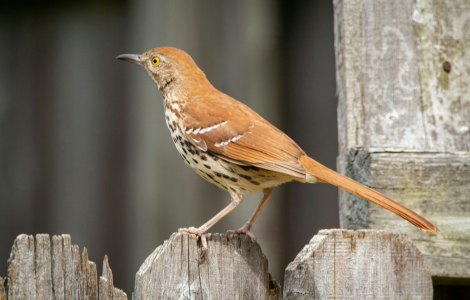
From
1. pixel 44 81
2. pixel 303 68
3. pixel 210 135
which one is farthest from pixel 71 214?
pixel 303 68

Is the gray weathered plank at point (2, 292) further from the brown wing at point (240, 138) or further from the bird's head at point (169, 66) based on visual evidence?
the bird's head at point (169, 66)

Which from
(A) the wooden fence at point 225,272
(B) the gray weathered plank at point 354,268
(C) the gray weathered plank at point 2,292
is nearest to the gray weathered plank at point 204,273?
(A) the wooden fence at point 225,272

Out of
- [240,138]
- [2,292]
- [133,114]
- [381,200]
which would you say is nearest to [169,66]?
[133,114]

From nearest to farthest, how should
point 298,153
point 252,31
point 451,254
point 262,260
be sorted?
point 262,260
point 451,254
point 298,153
point 252,31

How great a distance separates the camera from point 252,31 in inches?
125

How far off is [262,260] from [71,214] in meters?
2.00

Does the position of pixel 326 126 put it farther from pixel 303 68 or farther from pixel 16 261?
pixel 16 261

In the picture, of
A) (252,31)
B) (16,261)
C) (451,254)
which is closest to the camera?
(16,261)

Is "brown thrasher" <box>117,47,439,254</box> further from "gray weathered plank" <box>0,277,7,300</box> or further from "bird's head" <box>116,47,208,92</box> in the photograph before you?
"gray weathered plank" <box>0,277,7,300</box>

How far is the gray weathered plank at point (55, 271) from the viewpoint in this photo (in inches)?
60.1

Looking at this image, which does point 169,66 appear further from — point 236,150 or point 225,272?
point 225,272

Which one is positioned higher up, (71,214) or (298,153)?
(298,153)

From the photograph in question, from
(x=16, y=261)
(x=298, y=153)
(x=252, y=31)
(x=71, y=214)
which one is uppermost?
(x=252, y=31)

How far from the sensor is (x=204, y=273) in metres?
1.59
